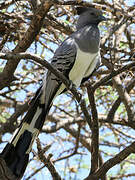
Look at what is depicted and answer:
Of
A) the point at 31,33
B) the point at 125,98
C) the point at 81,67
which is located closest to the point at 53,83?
the point at 81,67

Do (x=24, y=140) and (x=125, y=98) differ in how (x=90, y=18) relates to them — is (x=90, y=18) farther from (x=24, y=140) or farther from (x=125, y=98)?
(x=24, y=140)

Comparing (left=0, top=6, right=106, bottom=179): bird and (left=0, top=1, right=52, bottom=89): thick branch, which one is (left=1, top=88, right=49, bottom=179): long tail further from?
(left=0, top=1, right=52, bottom=89): thick branch

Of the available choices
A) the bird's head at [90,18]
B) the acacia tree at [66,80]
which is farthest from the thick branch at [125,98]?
the bird's head at [90,18]

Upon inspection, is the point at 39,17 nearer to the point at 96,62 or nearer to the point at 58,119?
the point at 96,62

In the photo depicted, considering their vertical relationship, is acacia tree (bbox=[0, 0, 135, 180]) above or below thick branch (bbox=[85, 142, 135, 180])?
above

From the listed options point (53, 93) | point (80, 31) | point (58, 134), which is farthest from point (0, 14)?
point (58, 134)

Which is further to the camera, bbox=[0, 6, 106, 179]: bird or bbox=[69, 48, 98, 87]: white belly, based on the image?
bbox=[69, 48, 98, 87]: white belly

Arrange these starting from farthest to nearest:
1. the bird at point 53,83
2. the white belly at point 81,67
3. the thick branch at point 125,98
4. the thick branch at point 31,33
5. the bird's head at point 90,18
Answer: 1. the bird's head at point 90,18
2. the thick branch at point 125,98
3. the white belly at point 81,67
4. the bird at point 53,83
5. the thick branch at point 31,33

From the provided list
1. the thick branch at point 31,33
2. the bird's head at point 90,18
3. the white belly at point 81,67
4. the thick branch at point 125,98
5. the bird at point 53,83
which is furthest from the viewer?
the bird's head at point 90,18

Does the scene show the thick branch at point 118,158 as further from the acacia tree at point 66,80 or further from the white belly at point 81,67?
the white belly at point 81,67

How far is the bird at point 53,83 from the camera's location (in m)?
3.45

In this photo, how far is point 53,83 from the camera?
3.89 m

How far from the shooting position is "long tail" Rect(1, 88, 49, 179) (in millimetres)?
3385

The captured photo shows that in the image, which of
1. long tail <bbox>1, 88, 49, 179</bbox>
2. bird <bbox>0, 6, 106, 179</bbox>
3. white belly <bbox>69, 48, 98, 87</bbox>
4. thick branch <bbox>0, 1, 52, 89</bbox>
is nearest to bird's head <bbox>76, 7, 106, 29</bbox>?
bird <bbox>0, 6, 106, 179</bbox>
